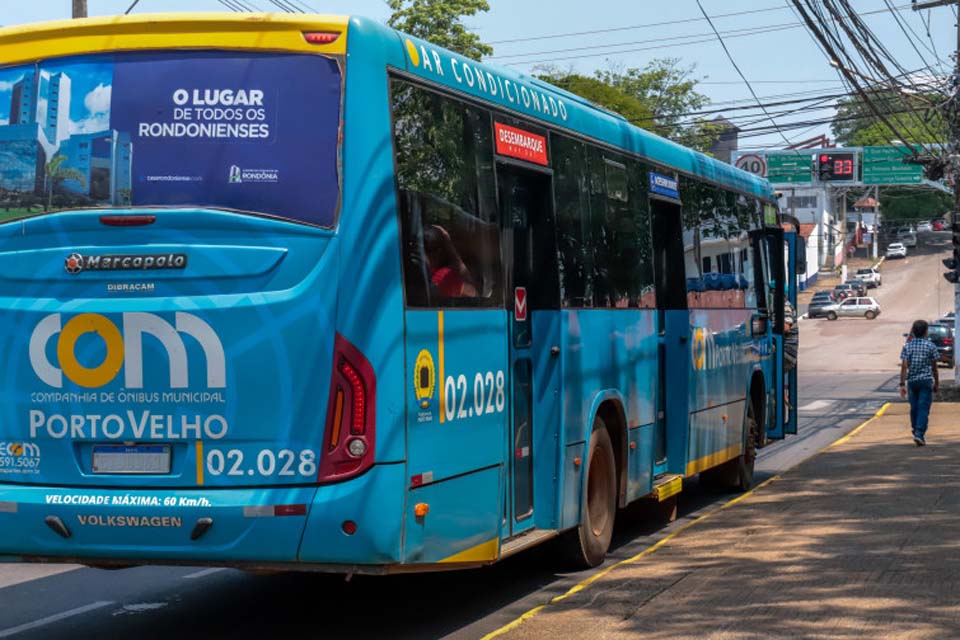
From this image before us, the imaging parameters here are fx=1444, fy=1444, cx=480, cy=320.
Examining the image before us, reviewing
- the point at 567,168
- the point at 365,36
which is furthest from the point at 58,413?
the point at 567,168

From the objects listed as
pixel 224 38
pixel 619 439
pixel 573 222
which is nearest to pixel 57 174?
pixel 224 38

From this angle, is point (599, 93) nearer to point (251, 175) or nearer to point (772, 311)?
point (772, 311)

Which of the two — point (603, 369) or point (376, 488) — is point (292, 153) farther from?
point (603, 369)

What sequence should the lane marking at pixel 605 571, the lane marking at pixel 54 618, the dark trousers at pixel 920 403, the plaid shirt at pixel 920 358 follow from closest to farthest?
the lane marking at pixel 605 571, the lane marking at pixel 54 618, the dark trousers at pixel 920 403, the plaid shirt at pixel 920 358

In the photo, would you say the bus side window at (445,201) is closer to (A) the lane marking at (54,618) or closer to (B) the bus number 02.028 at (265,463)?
(B) the bus number 02.028 at (265,463)

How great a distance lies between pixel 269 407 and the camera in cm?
684

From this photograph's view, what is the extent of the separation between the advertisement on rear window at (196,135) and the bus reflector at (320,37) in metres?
0.08

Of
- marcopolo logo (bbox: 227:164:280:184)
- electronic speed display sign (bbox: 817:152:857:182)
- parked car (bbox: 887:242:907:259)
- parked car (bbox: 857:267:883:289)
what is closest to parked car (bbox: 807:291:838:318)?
electronic speed display sign (bbox: 817:152:857:182)

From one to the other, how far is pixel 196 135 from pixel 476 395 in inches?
82.1

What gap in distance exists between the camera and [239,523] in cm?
682

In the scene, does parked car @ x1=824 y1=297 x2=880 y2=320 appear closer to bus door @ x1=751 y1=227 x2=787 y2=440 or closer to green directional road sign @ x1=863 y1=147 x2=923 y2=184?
green directional road sign @ x1=863 y1=147 x2=923 y2=184

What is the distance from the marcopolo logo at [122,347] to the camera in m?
6.89

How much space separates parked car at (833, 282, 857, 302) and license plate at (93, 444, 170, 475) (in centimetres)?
8082

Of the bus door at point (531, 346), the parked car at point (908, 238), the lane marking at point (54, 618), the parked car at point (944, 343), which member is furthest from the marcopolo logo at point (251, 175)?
the parked car at point (908, 238)
